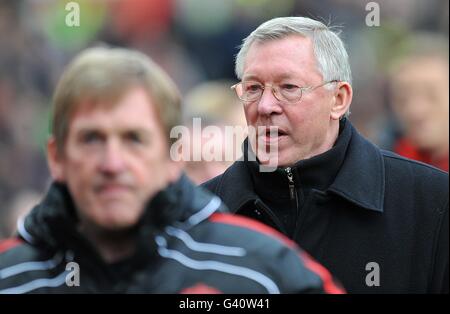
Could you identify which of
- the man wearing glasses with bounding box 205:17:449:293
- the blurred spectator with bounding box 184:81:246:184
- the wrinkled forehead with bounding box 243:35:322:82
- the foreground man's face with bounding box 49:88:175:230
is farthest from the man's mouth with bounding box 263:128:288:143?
the foreground man's face with bounding box 49:88:175:230

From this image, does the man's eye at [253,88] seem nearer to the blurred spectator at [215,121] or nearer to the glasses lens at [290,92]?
the glasses lens at [290,92]

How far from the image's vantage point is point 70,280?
3.11 m

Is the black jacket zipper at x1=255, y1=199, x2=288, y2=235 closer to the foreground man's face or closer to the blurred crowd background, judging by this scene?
the foreground man's face

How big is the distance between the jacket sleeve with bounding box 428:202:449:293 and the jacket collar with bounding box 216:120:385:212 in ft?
0.86

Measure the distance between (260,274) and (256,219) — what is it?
4.71 ft

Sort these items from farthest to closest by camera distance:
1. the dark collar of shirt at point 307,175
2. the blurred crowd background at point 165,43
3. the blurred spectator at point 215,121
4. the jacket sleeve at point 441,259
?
1. the blurred crowd background at point 165,43
2. the blurred spectator at point 215,121
3. the dark collar of shirt at point 307,175
4. the jacket sleeve at point 441,259

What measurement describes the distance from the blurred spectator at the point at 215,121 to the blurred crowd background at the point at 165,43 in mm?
1818

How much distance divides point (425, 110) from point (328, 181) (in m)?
2.30

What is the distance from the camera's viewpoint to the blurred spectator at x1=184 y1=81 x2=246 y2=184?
5.90 metres

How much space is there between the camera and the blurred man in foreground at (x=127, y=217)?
2996 mm

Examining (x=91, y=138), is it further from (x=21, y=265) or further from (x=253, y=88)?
(x=253, y=88)

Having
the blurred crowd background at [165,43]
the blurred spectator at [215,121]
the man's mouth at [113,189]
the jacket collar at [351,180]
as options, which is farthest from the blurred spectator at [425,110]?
the man's mouth at [113,189]

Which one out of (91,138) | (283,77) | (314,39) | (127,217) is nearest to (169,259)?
(127,217)
